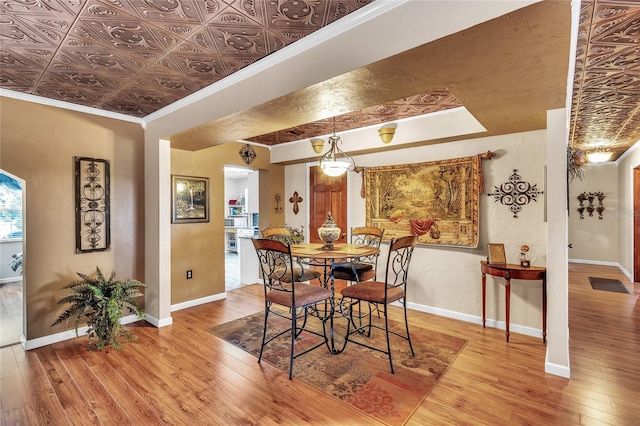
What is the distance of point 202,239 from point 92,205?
4.51 ft

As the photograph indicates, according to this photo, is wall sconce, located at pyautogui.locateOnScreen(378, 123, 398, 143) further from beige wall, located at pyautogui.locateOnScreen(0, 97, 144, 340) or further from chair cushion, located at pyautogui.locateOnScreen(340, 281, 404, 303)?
beige wall, located at pyautogui.locateOnScreen(0, 97, 144, 340)

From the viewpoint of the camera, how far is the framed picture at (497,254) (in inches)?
126

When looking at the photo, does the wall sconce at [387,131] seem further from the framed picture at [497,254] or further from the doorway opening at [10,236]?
the doorway opening at [10,236]

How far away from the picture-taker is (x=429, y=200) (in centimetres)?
384

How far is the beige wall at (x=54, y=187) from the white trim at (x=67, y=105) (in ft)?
0.14

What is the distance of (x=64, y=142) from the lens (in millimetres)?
3143

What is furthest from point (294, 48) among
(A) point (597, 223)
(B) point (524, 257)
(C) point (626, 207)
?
(A) point (597, 223)

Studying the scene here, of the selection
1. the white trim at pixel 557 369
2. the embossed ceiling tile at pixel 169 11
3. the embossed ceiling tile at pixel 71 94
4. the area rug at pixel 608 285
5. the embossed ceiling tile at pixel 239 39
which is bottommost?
the area rug at pixel 608 285

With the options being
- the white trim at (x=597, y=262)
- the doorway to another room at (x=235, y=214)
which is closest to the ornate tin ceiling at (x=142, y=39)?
the doorway to another room at (x=235, y=214)

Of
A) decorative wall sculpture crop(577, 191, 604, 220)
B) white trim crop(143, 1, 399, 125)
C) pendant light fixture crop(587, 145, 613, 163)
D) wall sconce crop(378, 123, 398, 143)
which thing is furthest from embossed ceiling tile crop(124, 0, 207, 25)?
decorative wall sculpture crop(577, 191, 604, 220)

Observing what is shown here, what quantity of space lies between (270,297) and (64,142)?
2.71 metres

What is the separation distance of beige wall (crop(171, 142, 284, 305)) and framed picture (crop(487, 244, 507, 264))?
3.56m

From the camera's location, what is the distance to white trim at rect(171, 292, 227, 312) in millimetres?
4035

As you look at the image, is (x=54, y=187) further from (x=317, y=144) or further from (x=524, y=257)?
(x=524, y=257)
